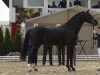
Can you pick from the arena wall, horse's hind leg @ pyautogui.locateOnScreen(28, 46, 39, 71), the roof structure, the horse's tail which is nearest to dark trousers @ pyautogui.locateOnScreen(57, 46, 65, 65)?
the horse's tail

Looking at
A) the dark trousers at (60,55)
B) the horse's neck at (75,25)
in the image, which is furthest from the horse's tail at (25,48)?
the dark trousers at (60,55)

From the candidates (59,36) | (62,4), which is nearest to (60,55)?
(59,36)

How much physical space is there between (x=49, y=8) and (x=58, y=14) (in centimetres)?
719

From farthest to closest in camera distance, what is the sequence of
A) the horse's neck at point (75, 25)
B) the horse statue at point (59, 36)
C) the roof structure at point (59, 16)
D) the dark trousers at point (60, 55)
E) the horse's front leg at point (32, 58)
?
the roof structure at point (59, 16), the dark trousers at point (60, 55), the horse's neck at point (75, 25), the horse statue at point (59, 36), the horse's front leg at point (32, 58)

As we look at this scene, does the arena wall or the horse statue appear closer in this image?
the horse statue

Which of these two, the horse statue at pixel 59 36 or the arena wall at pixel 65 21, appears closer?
the horse statue at pixel 59 36

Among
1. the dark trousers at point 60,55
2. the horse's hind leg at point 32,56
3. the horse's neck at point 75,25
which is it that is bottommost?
the dark trousers at point 60,55

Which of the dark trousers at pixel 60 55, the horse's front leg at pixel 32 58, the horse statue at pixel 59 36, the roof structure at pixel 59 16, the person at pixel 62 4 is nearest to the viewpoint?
the horse's front leg at pixel 32 58

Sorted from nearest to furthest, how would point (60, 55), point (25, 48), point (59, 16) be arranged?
point (25, 48) < point (60, 55) < point (59, 16)

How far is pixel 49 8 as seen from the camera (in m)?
32.3

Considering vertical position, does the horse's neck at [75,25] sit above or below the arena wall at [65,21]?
above

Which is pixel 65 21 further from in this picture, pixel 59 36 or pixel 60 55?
pixel 59 36

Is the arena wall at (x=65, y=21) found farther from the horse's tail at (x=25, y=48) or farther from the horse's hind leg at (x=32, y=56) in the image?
the horse's hind leg at (x=32, y=56)

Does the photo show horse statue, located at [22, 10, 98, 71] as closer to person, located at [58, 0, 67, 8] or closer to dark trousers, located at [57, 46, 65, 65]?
dark trousers, located at [57, 46, 65, 65]
